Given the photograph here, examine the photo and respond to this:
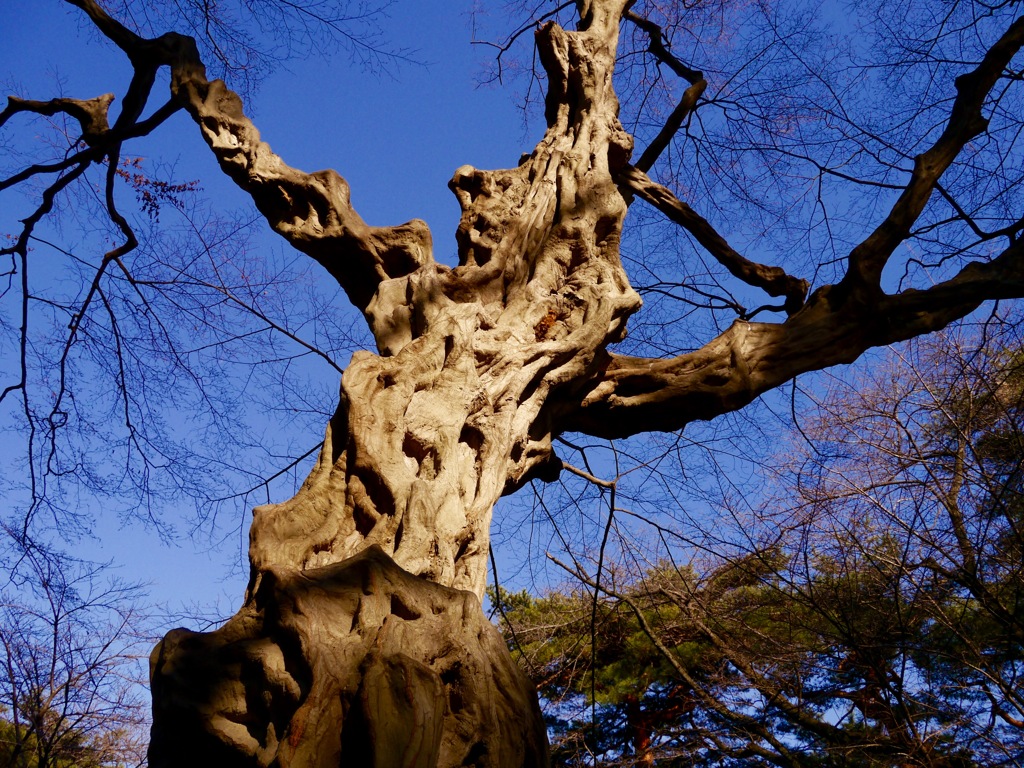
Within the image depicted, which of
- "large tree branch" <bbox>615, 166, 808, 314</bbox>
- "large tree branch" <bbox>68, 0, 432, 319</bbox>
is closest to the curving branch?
"large tree branch" <bbox>615, 166, 808, 314</bbox>

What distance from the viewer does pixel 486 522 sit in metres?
2.63

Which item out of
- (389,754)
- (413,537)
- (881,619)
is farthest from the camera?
(881,619)

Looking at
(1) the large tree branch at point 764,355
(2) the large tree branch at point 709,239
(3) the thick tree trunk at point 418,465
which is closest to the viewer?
(3) the thick tree trunk at point 418,465

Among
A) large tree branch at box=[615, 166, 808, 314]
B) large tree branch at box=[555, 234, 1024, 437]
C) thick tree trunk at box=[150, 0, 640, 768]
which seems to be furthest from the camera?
large tree branch at box=[615, 166, 808, 314]

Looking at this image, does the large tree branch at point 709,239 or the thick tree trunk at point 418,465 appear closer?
the thick tree trunk at point 418,465

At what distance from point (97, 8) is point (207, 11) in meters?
0.83

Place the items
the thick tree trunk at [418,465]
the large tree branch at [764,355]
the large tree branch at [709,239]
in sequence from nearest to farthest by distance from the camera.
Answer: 1. the thick tree trunk at [418,465]
2. the large tree branch at [764,355]
3. the large tree branch at [709,239]

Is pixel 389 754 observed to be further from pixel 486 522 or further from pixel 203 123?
pixel 203 123

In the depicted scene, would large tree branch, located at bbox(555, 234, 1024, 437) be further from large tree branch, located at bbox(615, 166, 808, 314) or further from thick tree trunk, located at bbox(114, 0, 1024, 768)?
large tree branch, located at bbox(615, 166, 808, 314)

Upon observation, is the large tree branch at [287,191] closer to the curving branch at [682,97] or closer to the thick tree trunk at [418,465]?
the thick tree trunk at [418,465]

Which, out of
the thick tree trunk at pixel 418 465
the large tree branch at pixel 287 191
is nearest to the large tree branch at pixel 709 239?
the thick tree trunk at pixel 418 465

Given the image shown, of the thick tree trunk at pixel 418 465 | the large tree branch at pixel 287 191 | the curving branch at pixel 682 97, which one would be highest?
the curving branch at pixel 682 97

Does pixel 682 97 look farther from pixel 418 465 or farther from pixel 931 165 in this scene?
pixel 418 465

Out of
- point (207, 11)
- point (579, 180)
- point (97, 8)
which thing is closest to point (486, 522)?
point (579, 180)
